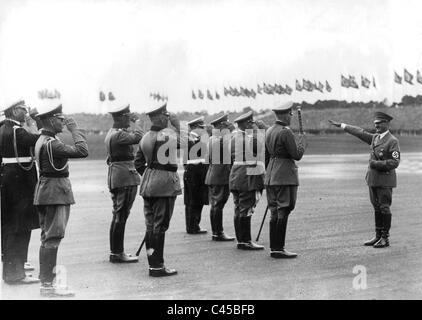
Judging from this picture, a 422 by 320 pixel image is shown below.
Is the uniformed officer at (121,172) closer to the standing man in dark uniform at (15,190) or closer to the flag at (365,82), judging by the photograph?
the standing man in dark uniform at (15,190)

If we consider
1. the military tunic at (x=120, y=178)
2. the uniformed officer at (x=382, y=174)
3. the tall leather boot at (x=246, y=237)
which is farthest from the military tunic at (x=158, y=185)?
the uniformed officer at (x=382, y=174)

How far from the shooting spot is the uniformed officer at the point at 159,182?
7219mm

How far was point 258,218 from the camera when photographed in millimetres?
11617

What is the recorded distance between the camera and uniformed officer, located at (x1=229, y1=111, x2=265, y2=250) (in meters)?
8.95

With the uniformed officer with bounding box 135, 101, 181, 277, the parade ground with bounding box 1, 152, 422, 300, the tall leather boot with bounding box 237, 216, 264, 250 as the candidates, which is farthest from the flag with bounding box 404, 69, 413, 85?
the uniformed officer with bounding box 135, 101, 181, 277

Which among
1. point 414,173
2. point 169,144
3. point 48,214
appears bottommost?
point 414,173

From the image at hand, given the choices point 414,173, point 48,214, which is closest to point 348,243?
point 48,214

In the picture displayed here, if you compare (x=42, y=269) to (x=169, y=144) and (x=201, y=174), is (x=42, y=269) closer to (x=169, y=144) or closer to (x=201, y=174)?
(x=169, y=144)

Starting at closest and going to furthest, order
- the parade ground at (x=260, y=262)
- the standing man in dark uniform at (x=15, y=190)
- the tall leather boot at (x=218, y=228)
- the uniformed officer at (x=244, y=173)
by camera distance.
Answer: the parade ground at (x=260, y=262) < the standing man in dark uniform at (x=15, y=190) < the uniformed officer at (x=244, y=173) < the tall leather boot at (x=218, y=228)

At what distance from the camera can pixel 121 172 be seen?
820cm

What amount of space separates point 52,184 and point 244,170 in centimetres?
332

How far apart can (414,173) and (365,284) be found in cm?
1537

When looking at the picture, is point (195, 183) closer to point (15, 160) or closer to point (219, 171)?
point (219, 171)

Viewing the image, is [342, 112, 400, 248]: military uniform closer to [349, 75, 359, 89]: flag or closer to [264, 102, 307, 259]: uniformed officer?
[264, 102, 307, 259]: uniformed officer
